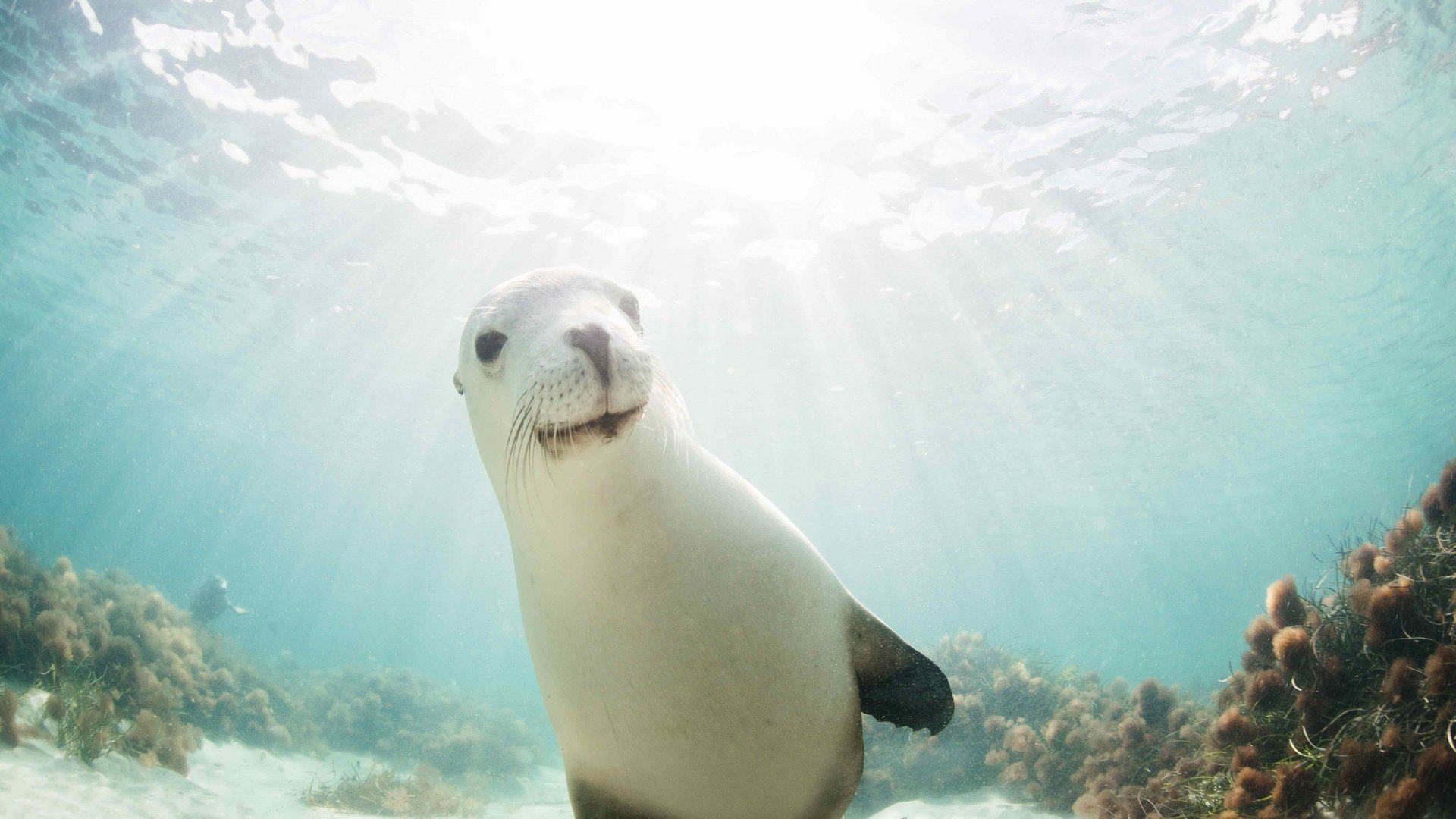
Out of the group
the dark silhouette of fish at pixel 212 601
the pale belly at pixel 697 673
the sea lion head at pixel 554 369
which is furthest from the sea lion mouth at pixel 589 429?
the dark silhouette of fish at pixel 212 601

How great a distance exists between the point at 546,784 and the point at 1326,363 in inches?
997

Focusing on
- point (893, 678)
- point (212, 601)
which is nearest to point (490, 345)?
point (893, 678)

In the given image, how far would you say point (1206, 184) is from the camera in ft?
38.2

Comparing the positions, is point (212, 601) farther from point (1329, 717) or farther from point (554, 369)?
point (1329, 717)

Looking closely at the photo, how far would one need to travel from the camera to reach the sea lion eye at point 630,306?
6.50 feet

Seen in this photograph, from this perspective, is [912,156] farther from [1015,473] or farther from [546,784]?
[1015,473]

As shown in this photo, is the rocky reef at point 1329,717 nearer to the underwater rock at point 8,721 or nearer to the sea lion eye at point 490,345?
the sea lion eye at point 490,345

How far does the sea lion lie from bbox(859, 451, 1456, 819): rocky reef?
5.07 feet

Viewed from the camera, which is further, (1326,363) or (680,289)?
(1326,363)

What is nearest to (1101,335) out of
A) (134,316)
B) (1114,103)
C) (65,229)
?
(1114,103)

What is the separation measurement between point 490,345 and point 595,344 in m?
0.51

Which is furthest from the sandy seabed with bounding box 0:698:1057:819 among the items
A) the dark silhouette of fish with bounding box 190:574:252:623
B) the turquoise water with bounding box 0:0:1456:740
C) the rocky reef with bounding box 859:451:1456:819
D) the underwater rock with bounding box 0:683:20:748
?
the dark silhouette of fish with bounding box 190:574:252:623

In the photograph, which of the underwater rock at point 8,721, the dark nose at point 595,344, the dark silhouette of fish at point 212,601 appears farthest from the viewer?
the dark silhouette of fish at point 212,601

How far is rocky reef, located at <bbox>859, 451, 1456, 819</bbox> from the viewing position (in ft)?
6.34
